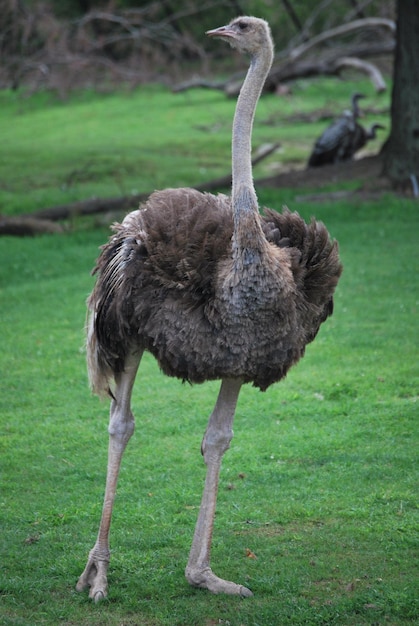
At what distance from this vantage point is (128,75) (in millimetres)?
14375

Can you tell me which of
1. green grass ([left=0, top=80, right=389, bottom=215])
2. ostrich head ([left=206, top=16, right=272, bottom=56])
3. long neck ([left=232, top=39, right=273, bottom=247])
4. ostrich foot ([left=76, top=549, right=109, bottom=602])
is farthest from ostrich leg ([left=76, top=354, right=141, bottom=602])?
green grass ([left=0, top=80, right=389, bottom=215])

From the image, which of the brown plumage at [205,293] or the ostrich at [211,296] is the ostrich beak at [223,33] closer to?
the ostrich at [211,296]

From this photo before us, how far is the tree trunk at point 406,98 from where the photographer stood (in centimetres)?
1326

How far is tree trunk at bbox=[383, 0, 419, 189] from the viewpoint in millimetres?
13258

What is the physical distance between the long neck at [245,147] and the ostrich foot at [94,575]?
1.70 m

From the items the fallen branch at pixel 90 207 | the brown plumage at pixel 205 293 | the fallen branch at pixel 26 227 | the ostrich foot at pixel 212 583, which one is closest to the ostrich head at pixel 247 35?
the brown plumage at pixel 205 293

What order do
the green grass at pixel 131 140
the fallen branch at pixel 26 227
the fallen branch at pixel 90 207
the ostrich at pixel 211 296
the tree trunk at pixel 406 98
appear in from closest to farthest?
the ostrich at pixel 211 296 < the fallen branch at pixel 26 227 < the tree trunk at pixel 406 98 < the fallen branch at pixel 90 207 < the green grass at pixel 131 140

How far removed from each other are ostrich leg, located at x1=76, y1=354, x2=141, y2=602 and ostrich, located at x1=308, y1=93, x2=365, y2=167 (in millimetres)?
11654

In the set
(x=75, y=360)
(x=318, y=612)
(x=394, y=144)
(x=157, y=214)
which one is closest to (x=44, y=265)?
(x=75, y=360)

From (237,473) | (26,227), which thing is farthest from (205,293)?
(26,227)

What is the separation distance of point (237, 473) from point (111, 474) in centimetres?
143

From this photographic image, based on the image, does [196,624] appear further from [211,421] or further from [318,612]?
[211,421]

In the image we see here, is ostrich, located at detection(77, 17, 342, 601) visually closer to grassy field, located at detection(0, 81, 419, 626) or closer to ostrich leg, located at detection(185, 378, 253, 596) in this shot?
ostrich leg, located at detection(185, 378, 253, 596)

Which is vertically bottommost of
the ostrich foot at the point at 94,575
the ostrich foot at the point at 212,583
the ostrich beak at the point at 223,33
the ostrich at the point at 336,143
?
the ostrich foot at the point at 94,575
